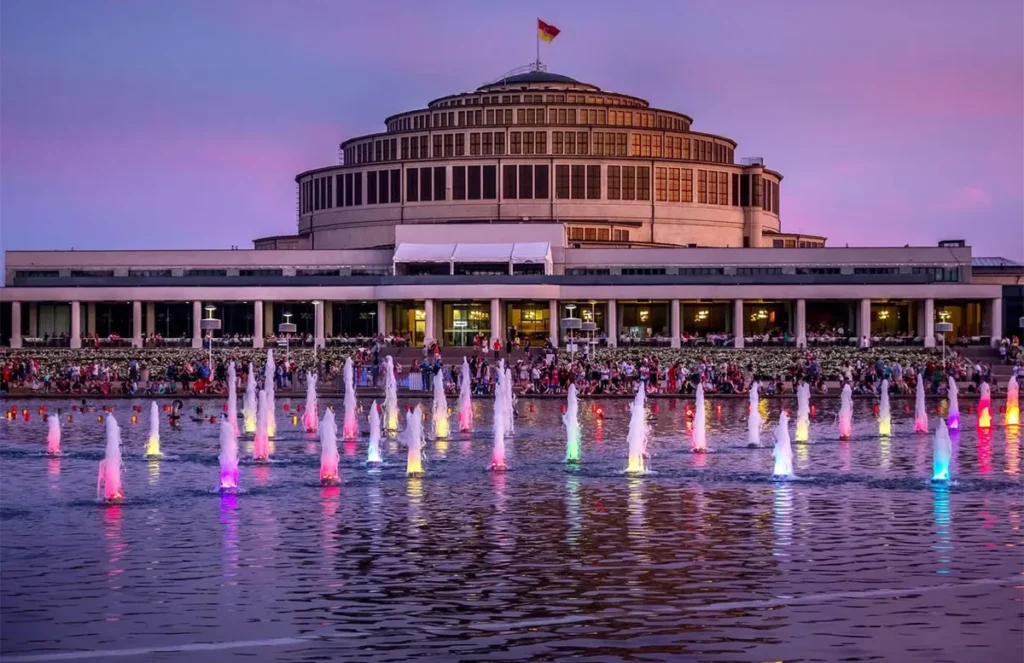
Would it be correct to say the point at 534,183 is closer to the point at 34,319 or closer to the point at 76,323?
the point at 76,323

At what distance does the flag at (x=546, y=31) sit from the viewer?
133250 millimetres

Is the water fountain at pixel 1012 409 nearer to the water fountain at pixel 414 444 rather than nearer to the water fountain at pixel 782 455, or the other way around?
the water fountain at pixel 782 455

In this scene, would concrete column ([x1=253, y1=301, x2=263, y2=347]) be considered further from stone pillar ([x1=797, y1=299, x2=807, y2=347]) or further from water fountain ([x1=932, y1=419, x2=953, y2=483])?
water fountain ([x1=932, y1=419, x2=953, y2=483])

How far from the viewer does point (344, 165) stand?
131500mm

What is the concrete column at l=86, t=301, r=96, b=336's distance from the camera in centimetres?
11269

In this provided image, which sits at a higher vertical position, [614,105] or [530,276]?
[614,105]

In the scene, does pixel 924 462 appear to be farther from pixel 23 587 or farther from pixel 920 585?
pixel 23 587

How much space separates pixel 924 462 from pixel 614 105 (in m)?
92.0

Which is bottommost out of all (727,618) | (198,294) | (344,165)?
(727,618)

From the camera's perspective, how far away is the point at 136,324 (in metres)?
106

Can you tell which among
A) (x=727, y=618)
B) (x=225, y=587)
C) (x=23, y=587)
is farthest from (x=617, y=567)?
(x=23, y=587)

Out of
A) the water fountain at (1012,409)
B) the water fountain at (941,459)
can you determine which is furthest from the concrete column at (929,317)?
the water fountain at (941,459)

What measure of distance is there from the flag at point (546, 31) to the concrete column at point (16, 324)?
48.3 meters

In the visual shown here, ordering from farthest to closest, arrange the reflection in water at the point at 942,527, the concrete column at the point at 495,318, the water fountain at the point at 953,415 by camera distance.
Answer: the concrete column at the point at 495,318
the water fountain at the point at 953,415
the reflection in water at the point at 942,527
